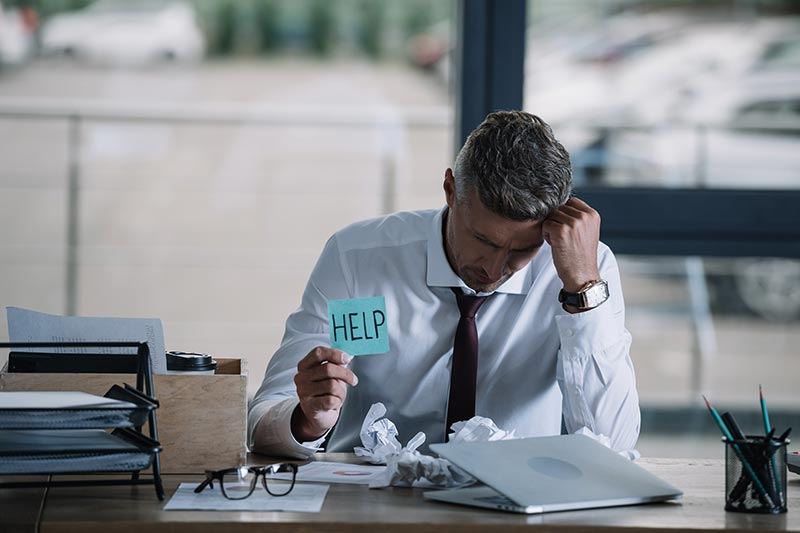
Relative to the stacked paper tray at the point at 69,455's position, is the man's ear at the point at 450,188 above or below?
above

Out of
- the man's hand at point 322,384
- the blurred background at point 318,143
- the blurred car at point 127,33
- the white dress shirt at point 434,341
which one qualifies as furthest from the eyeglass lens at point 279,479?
the blurred car at point 127,33

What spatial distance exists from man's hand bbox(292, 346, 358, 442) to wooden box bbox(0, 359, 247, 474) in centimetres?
12

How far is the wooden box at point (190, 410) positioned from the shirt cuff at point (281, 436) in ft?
0.53

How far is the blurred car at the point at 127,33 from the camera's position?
10.5 feet

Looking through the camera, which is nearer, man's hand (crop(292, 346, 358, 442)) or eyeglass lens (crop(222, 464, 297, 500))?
eyeglass lens (crop(222, 464, 297, 500))

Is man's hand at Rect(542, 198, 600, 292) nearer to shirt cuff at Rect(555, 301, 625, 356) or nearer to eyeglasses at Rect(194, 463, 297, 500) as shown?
shirt cuff at Rect(555, 301, 625, 356)

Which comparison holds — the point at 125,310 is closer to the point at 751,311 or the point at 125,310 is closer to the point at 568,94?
the point at 568,94

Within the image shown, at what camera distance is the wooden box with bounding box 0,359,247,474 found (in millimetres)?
1475

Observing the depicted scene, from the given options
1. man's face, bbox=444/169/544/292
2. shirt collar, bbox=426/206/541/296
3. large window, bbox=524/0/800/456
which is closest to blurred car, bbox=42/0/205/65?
large window, bbox=524/0/800/456

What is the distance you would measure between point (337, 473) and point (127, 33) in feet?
6.77

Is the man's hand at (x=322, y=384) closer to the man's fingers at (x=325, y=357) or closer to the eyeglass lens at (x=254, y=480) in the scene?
the man's fingers at (x=325, y=357)

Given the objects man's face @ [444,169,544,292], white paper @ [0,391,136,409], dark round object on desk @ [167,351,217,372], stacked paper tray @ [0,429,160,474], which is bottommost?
stacked paper tray @ [0,429,160,474]

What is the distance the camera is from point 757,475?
4.41ft

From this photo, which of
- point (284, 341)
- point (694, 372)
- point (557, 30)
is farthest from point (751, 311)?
point (284, 341)
